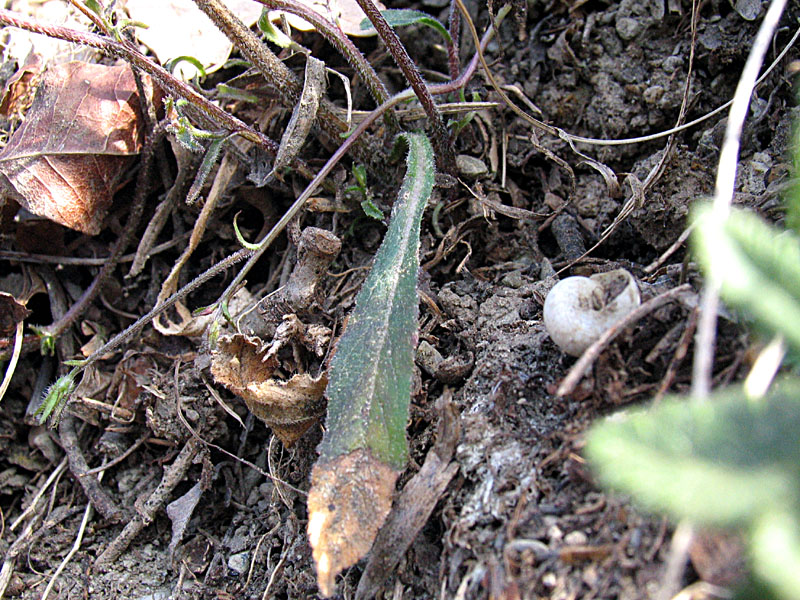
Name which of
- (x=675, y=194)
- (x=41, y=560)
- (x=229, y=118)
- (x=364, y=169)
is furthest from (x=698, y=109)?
(x=41, y=560)

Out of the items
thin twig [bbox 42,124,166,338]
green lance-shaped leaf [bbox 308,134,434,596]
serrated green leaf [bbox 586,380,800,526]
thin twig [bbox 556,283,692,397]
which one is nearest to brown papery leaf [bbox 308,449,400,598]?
green lance-shaped leaf [bbox 308,134,434,596]

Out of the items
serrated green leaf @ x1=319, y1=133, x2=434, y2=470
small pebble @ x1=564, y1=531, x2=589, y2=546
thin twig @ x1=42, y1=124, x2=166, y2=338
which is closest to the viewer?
small pebble @ x1=564, y1=531, x2=589, y2=546

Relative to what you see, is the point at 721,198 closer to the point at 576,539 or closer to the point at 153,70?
the point at 576,539

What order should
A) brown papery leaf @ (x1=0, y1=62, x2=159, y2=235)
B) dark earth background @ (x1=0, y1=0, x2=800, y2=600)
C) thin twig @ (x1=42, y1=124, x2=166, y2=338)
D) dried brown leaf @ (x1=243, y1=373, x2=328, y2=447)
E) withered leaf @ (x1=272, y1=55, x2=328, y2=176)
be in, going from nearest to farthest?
dark earth background @ (x1=0, y1=0, x2=800, y2=600) < dried brown leaf @ (x1=243, y1=373, x2=328, y2=447) < withered leaf @ (x1=272, y1=55, x2=328, y2=176) < brown papery leaf @ (x1=0, y1=62, x2=159, y2=235) < thin twig @ (x1=42, y1=124, x2=166, y2=338)

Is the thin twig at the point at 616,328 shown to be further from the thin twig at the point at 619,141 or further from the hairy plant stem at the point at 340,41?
the hairy plant stem at the point at 340,41

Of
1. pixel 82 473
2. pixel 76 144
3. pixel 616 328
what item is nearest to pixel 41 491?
pixel 82 473

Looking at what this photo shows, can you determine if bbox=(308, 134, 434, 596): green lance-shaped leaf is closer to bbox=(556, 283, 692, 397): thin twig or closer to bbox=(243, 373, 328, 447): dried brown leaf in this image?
bbox=(243, 373, 328, 447): dried brown leaf

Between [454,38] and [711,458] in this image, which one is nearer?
[711,458]
